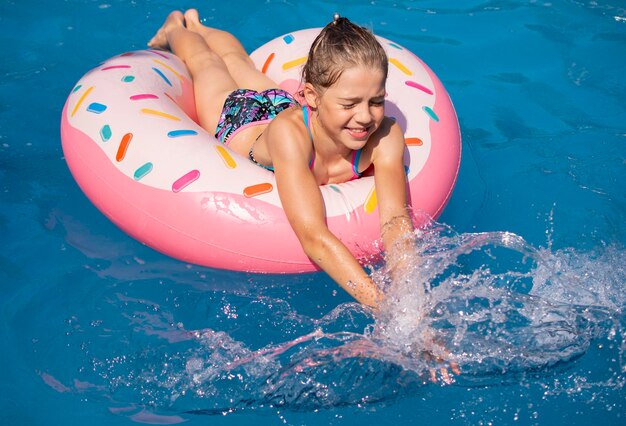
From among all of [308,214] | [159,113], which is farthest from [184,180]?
[308,214]

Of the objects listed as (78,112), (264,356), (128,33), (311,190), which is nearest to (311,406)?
(264,356)

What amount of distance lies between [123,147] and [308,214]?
3.26ft

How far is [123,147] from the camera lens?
3629mm

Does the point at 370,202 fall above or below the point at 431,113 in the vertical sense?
below

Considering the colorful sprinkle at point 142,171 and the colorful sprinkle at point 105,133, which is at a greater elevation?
the colorful sprinkle at point 105,133

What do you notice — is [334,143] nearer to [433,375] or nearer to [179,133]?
[179,133]

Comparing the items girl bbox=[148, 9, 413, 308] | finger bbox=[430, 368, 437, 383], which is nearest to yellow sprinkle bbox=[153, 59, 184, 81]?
girl bbox=[148, 9, 413, 308]

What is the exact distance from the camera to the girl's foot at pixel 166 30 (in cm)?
505

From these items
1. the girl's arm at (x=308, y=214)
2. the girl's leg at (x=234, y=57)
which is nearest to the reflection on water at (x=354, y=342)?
the girl's arm at (x=308, y=214)

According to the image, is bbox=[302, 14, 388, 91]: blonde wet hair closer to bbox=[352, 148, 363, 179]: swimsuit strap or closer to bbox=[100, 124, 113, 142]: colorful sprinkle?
bbox=[352, 148, 363, 179]: swimsuit strap

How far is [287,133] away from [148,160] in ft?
Result: 2.25

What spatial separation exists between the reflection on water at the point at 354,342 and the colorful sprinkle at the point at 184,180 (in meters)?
0.55

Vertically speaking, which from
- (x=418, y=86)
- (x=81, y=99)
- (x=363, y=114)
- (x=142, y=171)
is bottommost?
(x=142, y=171)

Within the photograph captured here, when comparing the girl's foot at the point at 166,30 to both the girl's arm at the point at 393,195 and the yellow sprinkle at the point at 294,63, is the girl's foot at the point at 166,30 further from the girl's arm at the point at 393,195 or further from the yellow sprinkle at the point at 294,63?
the girl's arm at the point at 393,195
